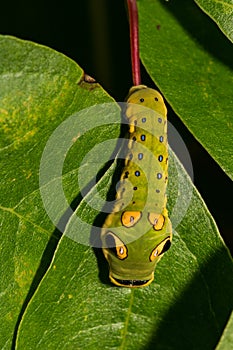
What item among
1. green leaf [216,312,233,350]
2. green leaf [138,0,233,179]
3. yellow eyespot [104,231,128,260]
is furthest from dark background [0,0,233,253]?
green leaf [216,312,233,350]

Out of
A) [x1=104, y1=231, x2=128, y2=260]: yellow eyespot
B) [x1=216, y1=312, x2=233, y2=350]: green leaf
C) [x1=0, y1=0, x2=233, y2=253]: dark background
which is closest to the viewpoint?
[x1=216, y1=312, x2=233, y2=350]: green leaf

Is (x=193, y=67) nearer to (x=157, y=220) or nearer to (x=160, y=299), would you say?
(x=157, y=220)

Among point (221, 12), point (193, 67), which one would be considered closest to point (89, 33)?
point (193, 67)

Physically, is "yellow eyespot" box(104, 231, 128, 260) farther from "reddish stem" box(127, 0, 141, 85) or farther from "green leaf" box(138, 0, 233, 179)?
"reddish stem" box(127, 0, 141, 85)

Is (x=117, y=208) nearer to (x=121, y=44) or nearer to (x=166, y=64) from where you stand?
(x=166, y=64)

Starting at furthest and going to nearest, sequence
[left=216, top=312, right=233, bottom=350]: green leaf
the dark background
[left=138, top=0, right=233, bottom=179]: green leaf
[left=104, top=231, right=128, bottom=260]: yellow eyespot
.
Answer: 1. the dark background
2. [left=138, top=0, right=233, bottom=179]: green leaf
3. [left=104, top=231, right=128, bottom=260]: yellow eyespot
4. [left=216, top=312, right=233, bottom=350]: green leaf

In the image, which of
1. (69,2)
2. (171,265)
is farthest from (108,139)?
(69,2)

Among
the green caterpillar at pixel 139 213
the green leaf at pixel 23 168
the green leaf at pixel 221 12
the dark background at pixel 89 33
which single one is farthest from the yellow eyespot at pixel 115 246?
the dark background at pixel 89 33
